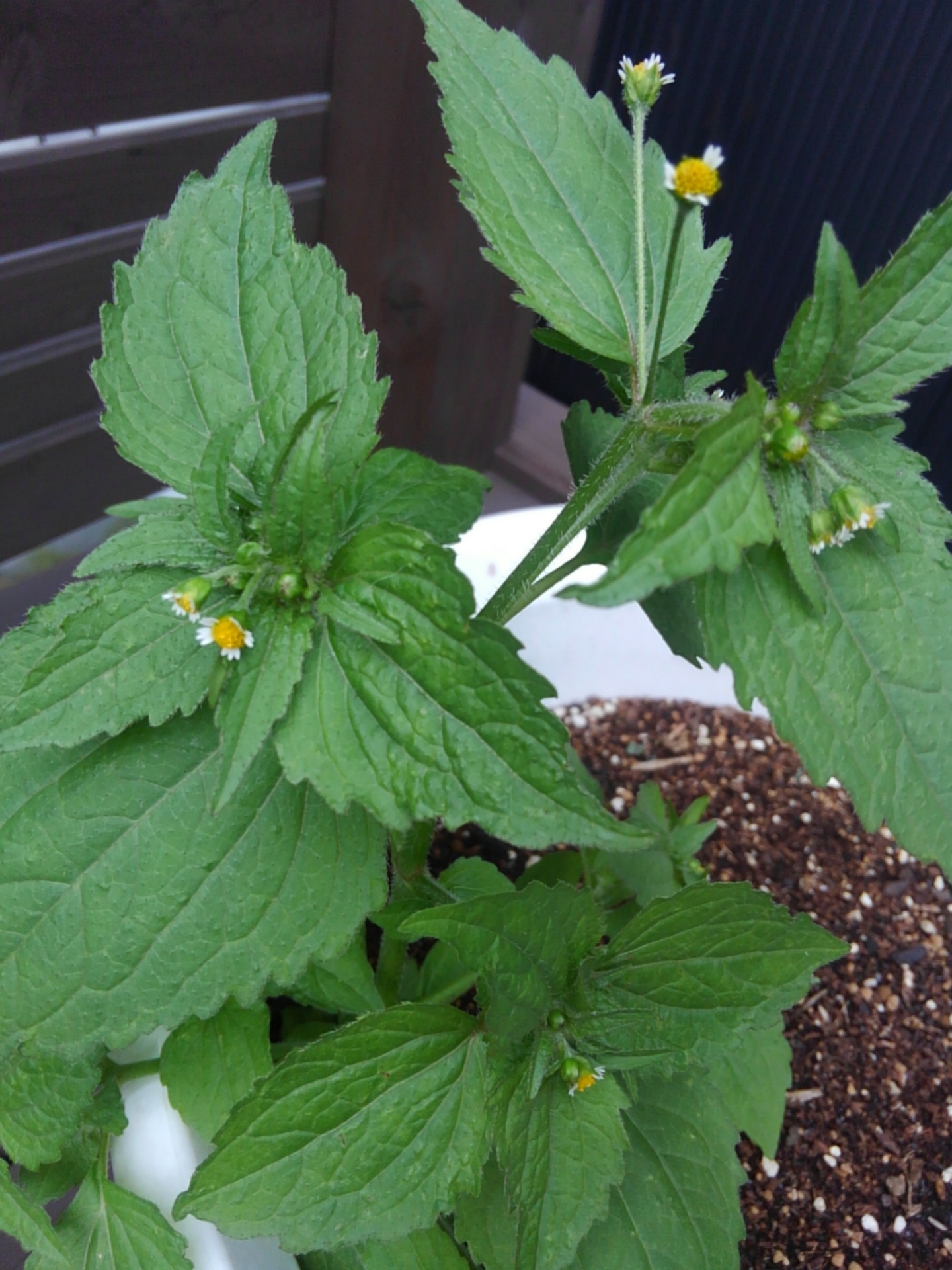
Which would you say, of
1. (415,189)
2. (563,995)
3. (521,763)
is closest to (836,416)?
(521,763)

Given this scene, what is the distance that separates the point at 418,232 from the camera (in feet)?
4.22

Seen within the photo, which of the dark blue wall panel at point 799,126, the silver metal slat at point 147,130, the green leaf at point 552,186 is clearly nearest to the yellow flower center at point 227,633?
the green leaf at point 552,186

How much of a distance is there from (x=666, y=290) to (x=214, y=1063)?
0.49 metres

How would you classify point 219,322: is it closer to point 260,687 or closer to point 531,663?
point 260,687

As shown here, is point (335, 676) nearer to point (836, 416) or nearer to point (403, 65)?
point (836, 416)

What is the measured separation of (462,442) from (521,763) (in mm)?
1178

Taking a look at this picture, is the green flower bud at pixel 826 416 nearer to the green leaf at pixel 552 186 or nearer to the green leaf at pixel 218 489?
the green leaf at pixel 552 186

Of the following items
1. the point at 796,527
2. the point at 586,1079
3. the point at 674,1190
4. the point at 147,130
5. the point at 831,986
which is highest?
the point at 796,527

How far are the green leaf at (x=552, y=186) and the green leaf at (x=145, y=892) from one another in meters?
0.28

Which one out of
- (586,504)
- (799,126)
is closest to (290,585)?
(586,504)

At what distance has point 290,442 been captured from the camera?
47cm

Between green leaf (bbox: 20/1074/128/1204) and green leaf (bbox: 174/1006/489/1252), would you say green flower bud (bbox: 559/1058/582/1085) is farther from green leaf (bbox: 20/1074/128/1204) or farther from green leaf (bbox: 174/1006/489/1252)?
green leaf (bbox: 20/1074/128/1204)

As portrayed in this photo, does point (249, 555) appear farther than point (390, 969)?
No

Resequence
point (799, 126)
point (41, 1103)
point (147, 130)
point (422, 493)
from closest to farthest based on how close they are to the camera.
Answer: point (422, 493) < point (41, 1103) < point (147, 130) < point (799, 126)
